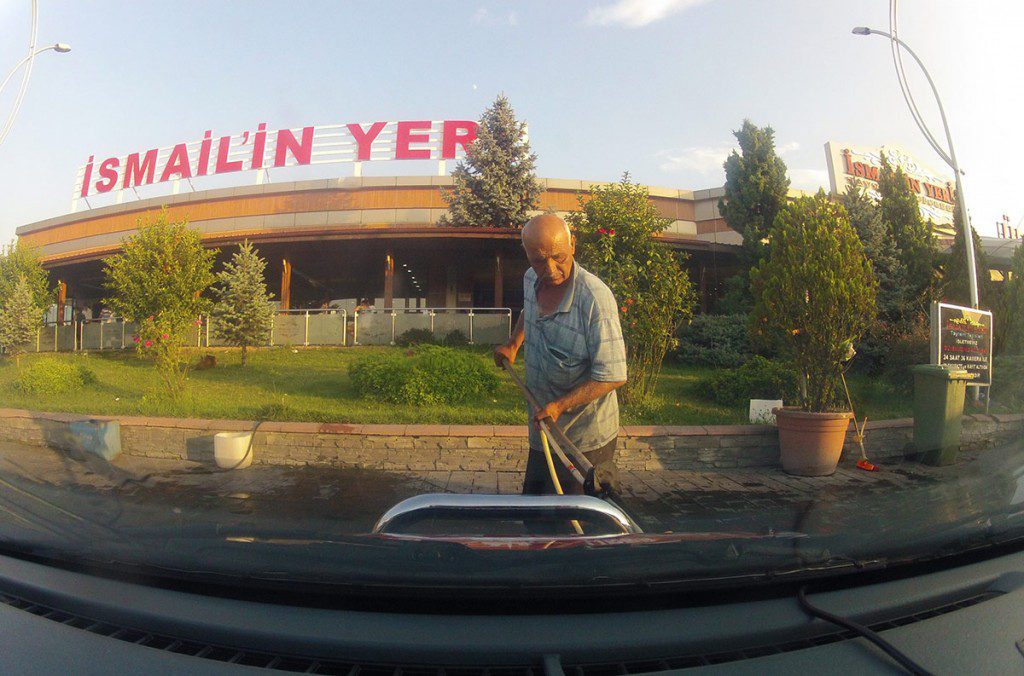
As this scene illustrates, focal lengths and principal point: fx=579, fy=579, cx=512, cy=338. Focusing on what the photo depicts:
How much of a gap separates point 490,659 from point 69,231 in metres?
26.6

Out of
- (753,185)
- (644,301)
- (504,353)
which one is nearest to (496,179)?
(753,185)

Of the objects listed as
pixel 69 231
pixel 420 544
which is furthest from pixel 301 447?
pixel 69 231

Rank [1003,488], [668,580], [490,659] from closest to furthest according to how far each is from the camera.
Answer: [490,659] < [668,580] < [1003,488]

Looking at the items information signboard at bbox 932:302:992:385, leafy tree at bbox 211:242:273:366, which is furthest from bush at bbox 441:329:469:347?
information signboard at bbox 932:302:992:385

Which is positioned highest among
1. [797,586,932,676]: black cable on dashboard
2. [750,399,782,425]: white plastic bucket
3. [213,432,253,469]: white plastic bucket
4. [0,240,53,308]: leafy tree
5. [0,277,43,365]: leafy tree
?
[0,240,53,308]: leafy tree

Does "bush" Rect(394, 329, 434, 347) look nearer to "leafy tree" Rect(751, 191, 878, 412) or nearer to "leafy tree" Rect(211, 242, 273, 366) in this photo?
"leafy tree" Rect(211, 242, 273, 366)

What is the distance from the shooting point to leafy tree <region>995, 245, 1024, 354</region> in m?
9.25

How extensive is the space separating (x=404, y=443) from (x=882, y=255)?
1138 centimetres

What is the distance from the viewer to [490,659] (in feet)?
4.25

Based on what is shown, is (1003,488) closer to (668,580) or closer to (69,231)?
(668,580)

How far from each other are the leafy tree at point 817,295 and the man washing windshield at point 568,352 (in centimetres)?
412

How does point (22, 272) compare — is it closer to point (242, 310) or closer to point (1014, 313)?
point (242, 310)

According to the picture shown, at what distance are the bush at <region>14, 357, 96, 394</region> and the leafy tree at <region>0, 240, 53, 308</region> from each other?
1.78 m

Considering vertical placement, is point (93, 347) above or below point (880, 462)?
above
